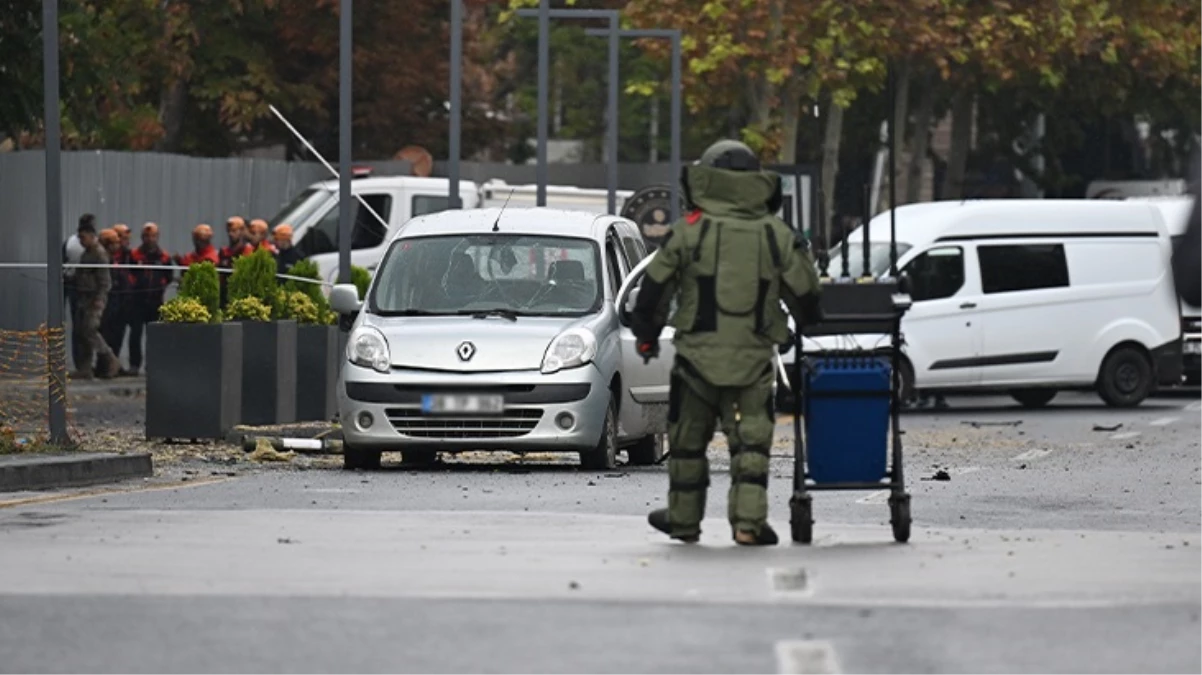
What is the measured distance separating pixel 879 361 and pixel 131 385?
2058 centimetres

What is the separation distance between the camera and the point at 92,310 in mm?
33719

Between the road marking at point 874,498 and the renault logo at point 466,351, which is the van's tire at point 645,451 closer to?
the renault logo at point 466,351

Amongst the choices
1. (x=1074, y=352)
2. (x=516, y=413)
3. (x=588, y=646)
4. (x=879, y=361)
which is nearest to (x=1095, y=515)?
(x=879, y=361)

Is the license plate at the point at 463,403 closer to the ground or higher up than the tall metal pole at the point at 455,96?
closer to the ground

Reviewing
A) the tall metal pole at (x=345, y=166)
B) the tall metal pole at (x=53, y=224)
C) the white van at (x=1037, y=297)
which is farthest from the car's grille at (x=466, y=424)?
the white van at (x=1037, y=297)

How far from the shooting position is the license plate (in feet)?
65.1

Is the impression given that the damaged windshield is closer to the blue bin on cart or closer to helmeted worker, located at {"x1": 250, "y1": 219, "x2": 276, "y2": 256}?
the blue bin on cart

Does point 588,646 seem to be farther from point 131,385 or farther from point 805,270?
point 131,385

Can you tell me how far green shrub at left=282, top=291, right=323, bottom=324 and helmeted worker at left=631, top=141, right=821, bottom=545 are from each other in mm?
12073

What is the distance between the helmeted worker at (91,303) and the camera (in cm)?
3331

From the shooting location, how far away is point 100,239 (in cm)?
3409

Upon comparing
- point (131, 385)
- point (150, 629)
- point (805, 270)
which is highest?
point (805, 270)

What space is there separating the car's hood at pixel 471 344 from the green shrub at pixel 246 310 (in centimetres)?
408

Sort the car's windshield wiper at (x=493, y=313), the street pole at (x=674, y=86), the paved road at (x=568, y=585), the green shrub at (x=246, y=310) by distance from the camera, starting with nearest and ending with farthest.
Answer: the paved road at (x=568, y=585), the car's windshield wiper at (x=493, y=313), the green shrub at (x=246, y=310), the street pole at (x=674, y=86)
